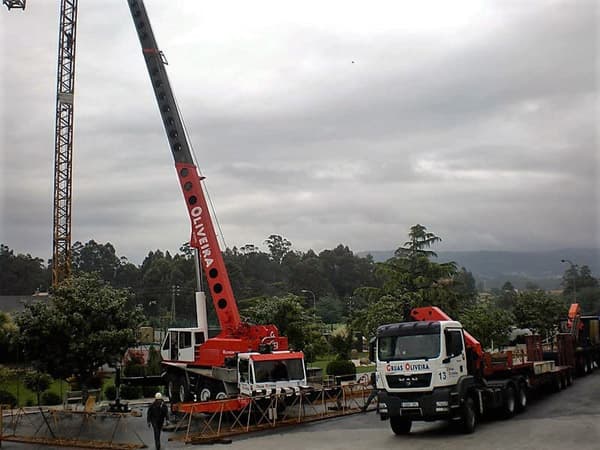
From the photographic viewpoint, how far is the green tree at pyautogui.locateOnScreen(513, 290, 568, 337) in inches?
2153

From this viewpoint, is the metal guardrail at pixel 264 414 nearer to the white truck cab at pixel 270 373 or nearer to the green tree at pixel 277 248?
the white truck cab at pixel 270 373

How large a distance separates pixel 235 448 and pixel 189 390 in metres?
7.00

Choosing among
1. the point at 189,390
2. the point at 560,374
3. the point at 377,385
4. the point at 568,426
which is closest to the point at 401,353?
the point at 377,385

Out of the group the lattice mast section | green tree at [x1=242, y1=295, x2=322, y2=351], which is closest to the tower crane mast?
the lattice mast section

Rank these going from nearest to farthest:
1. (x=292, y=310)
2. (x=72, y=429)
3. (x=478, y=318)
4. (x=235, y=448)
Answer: (x=235, y=448) < (x=72, y=429) < (x=292, y=310) < (x=478, y=318)

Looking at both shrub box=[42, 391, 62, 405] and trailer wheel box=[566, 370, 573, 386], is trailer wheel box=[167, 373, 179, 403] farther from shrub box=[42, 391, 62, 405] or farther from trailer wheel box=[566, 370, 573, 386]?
trailer wheel box=[566, 370, 573, 386]

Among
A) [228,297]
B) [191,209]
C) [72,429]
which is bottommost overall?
[72,429]

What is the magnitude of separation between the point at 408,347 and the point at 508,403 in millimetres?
4424

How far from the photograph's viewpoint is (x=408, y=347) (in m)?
17.1

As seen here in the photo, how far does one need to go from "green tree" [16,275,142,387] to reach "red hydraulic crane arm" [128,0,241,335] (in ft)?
14.3

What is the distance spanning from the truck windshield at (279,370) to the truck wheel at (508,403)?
604 centimetres

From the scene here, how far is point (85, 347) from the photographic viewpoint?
23656mm

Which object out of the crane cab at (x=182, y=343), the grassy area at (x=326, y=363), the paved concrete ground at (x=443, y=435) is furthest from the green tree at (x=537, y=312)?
the crane cab at (x=182, y=343)

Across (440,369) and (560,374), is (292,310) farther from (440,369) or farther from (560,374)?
(440,369)
